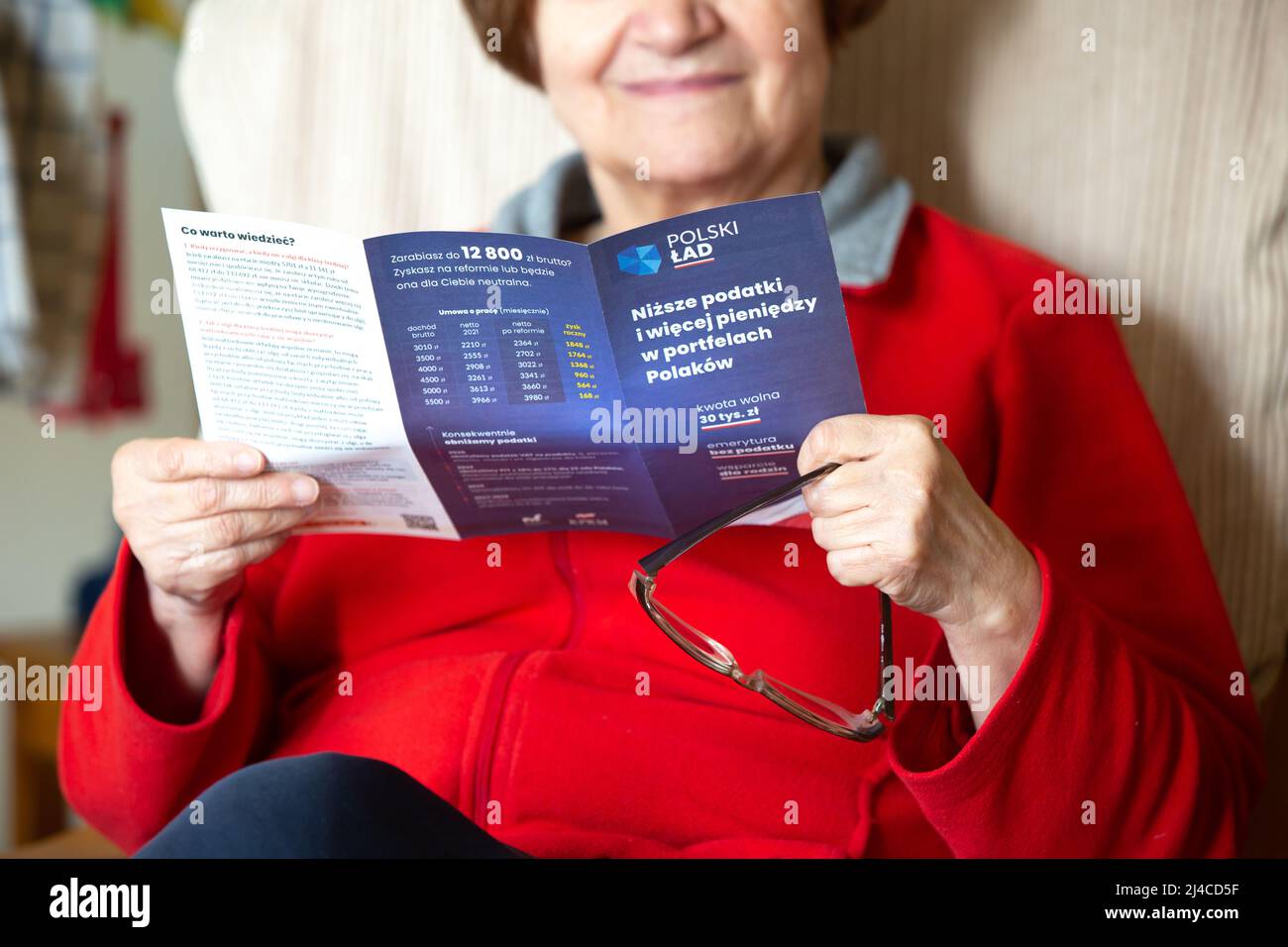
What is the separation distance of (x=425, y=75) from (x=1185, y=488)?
0.85 meters

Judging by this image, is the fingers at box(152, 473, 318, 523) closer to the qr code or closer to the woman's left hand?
the qr code

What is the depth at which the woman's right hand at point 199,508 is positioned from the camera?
772 mm

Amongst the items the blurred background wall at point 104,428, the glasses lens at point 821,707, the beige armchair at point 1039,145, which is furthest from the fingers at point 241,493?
the blurred background wall at point 104,428

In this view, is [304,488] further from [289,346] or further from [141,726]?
[141,726]

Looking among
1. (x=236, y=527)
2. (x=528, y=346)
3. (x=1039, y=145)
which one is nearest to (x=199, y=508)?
(x=236, y=527)

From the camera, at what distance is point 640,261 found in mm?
696

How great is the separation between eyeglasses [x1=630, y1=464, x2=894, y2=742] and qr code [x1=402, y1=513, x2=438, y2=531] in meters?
0.19

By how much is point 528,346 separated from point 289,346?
142 mm

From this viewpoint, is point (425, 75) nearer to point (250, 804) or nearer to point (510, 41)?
point (510, 41)

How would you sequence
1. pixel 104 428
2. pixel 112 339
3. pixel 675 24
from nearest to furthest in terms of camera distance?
1. pixel 675 24
2. pixel 112 339
3. pixel 104 428

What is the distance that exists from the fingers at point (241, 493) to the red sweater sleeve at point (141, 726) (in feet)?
0.30

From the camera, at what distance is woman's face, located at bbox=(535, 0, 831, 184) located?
3.11ft

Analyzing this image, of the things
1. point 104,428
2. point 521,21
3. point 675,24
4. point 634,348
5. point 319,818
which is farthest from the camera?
point 104,428
